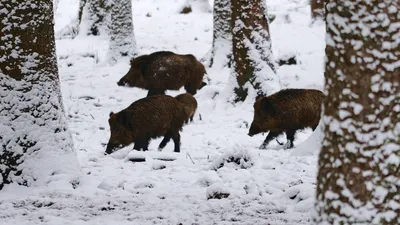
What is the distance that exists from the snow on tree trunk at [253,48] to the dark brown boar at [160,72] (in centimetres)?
133

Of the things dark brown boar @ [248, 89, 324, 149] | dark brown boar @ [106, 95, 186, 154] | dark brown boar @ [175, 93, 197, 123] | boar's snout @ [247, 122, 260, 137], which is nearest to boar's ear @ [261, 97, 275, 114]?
dark brown boar @ [248, 89, 324, 149]

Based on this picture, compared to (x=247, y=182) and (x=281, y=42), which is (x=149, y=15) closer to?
(x=281, y=42)

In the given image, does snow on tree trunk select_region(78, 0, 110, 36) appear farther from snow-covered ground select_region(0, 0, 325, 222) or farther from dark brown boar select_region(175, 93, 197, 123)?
dark brown boar select_region(175, 93, 197, 123)

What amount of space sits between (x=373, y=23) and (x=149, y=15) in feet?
80.6

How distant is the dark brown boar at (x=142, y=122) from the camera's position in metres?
8.91

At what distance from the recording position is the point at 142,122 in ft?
29.3

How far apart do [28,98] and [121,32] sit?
10.2m

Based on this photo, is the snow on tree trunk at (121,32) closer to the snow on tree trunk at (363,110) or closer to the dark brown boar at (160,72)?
the dark brown boar at (160,72)

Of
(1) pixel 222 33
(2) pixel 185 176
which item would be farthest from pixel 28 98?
(1) pixel 222 33

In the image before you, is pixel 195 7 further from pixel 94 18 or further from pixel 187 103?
pixel 187 103

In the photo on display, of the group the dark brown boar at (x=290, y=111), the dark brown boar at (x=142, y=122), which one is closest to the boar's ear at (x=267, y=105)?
the dark brown boar at (x=290, y=111)

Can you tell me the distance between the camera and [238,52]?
11.8 meters

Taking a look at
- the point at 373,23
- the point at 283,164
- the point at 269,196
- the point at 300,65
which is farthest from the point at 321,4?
the point at 373,23

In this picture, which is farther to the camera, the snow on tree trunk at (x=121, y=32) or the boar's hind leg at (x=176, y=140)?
the snow on tree trunk at (x=121, y=32)
